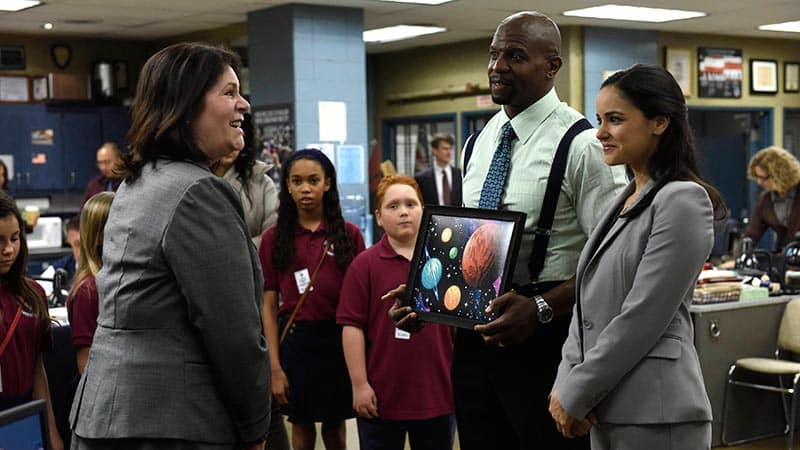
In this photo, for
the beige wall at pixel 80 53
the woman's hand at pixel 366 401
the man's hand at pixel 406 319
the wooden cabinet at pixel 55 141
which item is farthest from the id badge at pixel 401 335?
the beige wall at pixel 80 53

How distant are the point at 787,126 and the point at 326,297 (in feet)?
35.8

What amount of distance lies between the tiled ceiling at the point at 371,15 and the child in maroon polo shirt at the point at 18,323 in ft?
19.5

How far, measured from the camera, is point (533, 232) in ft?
8.71

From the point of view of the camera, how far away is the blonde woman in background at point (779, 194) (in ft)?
25.9

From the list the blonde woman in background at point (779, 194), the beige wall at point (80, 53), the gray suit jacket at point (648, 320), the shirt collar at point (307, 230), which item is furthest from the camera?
the beige wall at point (80, 53)

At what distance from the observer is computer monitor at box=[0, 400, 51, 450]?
7.03 ft

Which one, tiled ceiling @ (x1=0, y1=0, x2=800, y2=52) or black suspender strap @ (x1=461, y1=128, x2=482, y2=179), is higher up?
tiled ceiling @ (x1=0, y1=0, x2=800, y2=52)

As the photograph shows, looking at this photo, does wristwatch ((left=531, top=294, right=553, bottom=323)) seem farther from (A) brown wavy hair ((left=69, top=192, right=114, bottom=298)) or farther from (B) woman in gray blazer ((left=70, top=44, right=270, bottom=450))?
(A) brown wavy hair ((left=69, top=192, right=114, bottom=298))

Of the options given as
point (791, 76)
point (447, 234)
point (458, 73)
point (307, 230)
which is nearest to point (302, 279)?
point (307, 230)

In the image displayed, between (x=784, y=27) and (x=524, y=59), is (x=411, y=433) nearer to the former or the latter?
(x=524, y=59)

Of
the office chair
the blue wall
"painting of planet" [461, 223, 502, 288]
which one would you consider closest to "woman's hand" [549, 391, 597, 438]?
"painting of planet" [461, 223, 502, 288]

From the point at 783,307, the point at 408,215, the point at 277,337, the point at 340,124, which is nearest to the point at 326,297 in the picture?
the point at 277,337

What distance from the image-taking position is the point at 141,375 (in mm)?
2047

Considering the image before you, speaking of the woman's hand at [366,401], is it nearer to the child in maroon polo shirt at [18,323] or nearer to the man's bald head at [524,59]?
the child in maroon polo shirt at [18,323]
